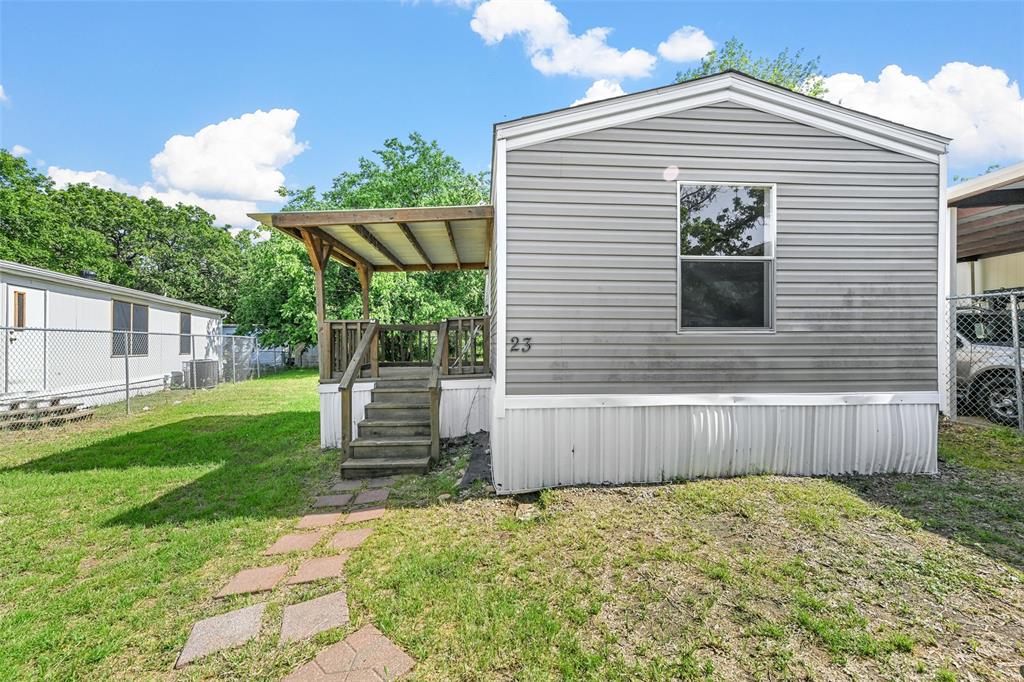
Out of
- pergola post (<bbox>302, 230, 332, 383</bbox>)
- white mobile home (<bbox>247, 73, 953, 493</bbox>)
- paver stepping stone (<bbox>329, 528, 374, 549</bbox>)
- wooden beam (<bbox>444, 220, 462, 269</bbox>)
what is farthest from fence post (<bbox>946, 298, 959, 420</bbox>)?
pergola post (<bbox>302, 230, 332, 383</bbox>)

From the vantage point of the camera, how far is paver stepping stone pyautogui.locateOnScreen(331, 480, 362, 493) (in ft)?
13.2

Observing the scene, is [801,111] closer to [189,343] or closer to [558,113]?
[558,113]

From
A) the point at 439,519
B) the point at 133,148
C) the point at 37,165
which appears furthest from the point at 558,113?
the point at 37,165

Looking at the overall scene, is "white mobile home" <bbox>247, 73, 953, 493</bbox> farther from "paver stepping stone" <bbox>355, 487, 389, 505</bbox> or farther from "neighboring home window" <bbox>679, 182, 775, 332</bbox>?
"paver stepping stone" <bbox>355, 487, 389, 505</bbox>

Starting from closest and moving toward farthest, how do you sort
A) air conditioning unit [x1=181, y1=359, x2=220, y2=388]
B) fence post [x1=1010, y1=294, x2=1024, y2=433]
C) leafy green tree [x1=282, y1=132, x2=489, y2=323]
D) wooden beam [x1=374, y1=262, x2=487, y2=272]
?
fence post [x1=1010, y1=294, x2=1024, y2=433] < wooden beam [x1=374, y1=262, x2=487, y2=272] < air conditioning unit [x1=181, y1=359, x2=220, y2=388] < leafy green tree [x1=282, y1=132, x2=489, y2=323]

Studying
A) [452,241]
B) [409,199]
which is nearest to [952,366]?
[452,241]

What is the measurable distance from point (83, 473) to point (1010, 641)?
7.33 meters

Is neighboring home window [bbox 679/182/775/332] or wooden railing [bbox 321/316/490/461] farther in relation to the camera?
wooden railing [bbox 321/316/490/461]

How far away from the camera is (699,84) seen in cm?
385

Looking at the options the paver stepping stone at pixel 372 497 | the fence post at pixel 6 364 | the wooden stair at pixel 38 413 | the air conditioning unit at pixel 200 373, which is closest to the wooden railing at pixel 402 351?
the paver stepping stone at pixel 372 497

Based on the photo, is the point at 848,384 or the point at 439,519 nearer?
the point at 439,519

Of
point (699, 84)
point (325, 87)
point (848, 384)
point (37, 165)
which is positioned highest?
point (37, 165)

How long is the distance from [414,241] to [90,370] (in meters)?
8.59

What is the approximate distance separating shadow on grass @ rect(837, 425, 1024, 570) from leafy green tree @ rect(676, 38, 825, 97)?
16663 millimetres
